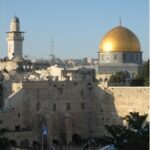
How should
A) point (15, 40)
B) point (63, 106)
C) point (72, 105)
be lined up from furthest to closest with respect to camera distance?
point (15, 40)
point (72, 105)
point (63, 106)

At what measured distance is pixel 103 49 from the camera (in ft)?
203

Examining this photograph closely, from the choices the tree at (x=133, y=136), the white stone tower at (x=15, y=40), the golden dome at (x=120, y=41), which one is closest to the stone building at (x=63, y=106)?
the tree at (x=133, y=136)

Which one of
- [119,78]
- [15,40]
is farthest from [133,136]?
[15,40]

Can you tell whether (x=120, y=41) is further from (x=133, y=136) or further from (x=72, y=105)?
(x=133, y=136)

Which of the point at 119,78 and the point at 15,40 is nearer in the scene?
the point at 119,78

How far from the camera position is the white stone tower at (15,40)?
63188mm

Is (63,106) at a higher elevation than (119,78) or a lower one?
lower

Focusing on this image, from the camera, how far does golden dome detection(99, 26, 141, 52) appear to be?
Answer: 60.0 m

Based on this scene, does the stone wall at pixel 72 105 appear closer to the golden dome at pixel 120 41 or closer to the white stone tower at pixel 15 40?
the golden dome at pixel 120 41

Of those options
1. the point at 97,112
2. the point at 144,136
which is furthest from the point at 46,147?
the point at 144,136

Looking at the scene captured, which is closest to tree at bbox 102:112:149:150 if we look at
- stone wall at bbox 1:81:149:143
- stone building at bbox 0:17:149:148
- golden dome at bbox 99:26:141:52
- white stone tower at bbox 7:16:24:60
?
stone building at bbox 0:17:149:148

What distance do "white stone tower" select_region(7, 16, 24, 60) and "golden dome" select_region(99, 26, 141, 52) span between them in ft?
28.2

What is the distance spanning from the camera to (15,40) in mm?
64062

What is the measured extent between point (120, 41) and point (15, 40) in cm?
1086
